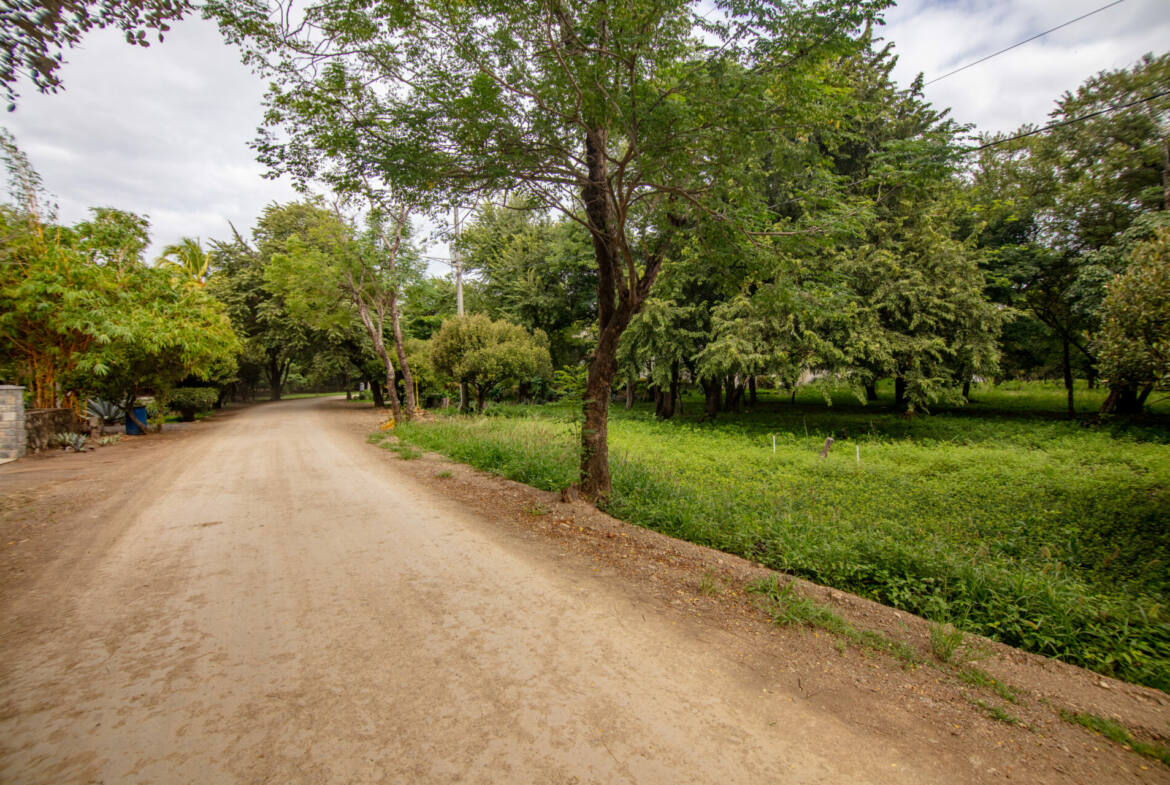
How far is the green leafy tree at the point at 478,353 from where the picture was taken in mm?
17656

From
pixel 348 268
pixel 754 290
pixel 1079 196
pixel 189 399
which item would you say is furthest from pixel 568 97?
pixel 189 399

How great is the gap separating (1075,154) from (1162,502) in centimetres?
1392

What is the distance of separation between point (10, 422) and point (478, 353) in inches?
443

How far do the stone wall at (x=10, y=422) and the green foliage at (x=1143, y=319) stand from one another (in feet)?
65.1

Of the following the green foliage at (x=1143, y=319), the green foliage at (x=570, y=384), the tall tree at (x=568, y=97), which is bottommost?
the green foliage at (x=570, y=384)

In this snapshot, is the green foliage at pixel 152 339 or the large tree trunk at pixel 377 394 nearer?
the green foliage at pixel 152 339

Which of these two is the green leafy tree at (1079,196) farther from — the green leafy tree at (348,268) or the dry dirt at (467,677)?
the green leafy tree at (348,268)

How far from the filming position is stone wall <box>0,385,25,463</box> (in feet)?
31.9

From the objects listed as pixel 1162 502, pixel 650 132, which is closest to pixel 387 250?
pixel 650 132

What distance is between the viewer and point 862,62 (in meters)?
14.1

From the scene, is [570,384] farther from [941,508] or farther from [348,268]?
[348,268]

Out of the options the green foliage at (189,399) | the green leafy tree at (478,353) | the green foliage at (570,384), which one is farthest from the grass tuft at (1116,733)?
the green foliage at (189,399)

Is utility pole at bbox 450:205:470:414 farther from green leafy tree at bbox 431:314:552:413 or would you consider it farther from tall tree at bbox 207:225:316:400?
tall tree at bbox 207:225:316:400

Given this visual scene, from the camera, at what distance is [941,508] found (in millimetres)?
7711
